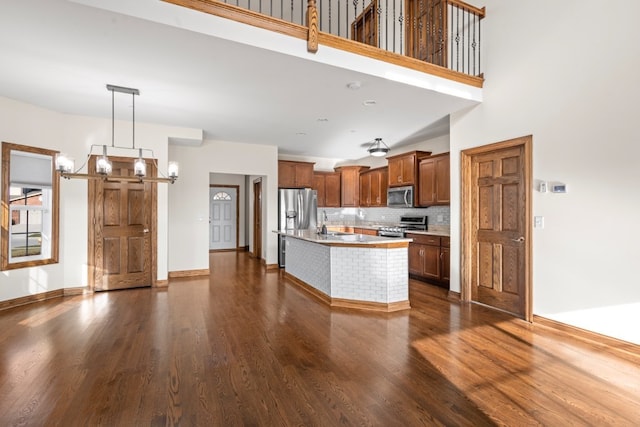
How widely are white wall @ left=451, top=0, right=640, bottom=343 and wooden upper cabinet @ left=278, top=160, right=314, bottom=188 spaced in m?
4.39

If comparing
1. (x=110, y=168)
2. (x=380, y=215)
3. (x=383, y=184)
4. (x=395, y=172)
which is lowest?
(x=380, y=215)

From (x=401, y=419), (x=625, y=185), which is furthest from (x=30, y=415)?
(x=625, y=185)

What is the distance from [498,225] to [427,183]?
1990 mm

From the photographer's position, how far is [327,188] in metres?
8.02

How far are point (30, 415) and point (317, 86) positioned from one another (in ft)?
11.6

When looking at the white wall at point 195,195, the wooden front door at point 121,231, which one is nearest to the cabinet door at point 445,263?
the white wall at point 195,195

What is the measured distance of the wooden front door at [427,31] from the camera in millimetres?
4809

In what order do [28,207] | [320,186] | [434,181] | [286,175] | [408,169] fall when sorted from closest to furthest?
[28,207] < [434,181] < [408,169] < [286,175] < [320,186]

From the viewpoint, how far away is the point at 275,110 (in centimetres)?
436

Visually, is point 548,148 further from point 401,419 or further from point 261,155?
point 261,155

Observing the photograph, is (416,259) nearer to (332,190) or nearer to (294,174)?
(332,190)

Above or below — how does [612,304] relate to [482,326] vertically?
above

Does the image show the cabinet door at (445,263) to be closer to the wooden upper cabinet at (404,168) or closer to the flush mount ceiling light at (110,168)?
the wooden upper cabinet at (404,168)

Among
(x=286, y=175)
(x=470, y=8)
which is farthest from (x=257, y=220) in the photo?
(x=470, y=8)
